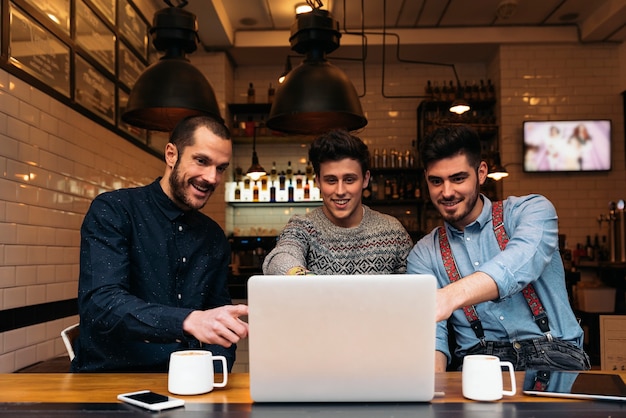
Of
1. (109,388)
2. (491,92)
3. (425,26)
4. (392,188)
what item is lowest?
(109,388)

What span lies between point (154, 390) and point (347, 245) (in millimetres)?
1060

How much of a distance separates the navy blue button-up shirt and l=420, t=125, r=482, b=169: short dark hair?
0.85 meters

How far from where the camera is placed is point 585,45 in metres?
6.61

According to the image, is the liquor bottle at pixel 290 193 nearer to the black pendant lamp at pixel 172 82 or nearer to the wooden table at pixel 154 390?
the black pendant lamp at pixel 172 82

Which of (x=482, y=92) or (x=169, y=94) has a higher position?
(x=482, y=92)

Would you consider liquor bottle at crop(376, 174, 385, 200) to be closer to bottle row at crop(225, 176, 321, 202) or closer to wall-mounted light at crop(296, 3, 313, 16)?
bottle row at crop(225, 176, 321, 202)

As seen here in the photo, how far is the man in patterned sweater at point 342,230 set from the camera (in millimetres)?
2281

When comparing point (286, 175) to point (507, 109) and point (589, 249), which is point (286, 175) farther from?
point (589, 249)

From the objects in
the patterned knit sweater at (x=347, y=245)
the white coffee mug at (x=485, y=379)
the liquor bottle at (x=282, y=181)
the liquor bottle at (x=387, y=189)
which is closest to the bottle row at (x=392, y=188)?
the liquor bottle at (x=387, y=189)

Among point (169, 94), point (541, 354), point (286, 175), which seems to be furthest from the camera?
point (286, 175)

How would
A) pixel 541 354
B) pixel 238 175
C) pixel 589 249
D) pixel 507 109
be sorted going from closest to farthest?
pixel 541 354
pixel 589 249
pixel 507 109
pixel 238 175

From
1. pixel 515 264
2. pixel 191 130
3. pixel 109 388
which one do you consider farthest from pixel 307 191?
pixel 109 388

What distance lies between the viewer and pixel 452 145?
2076mm

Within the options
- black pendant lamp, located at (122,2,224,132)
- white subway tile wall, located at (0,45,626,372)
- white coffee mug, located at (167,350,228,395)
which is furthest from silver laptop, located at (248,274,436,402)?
white subway tile wall, located at (0,45,626,372)
